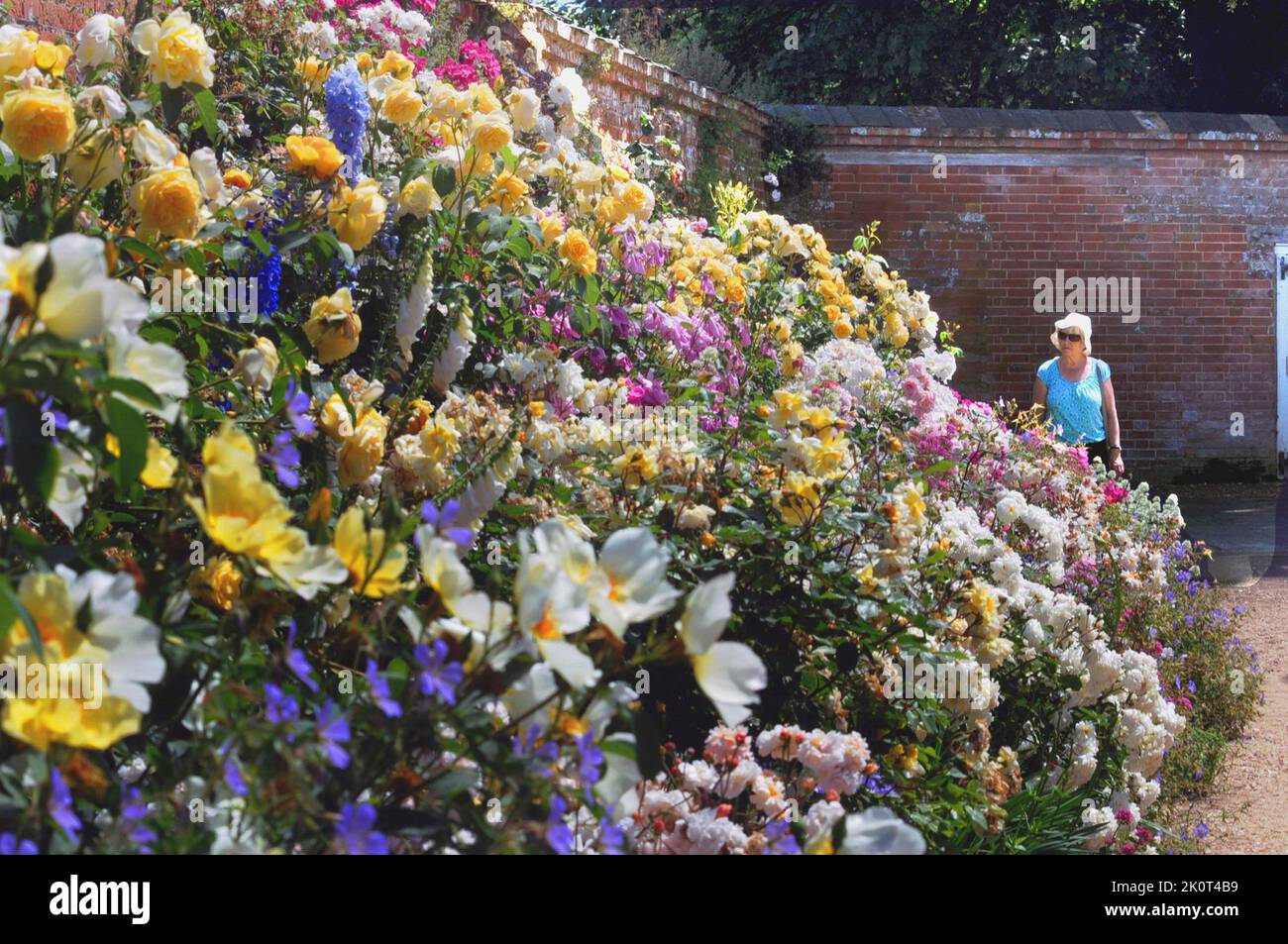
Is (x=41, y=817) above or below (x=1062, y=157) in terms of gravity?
below

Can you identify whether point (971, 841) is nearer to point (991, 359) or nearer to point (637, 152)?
point (637, 152)

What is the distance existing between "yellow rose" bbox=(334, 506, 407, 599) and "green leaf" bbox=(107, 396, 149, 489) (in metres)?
0.17

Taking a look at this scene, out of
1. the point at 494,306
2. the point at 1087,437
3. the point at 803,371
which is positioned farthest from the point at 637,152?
the point at 494,306

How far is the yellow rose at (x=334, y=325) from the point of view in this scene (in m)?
2.20

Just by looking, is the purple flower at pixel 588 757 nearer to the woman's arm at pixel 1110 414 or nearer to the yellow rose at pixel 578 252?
the yellow rose at pixel 578 252

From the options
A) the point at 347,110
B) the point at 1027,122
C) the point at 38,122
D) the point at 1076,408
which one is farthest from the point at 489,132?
the point at 1027,122

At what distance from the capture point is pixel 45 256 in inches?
41.4

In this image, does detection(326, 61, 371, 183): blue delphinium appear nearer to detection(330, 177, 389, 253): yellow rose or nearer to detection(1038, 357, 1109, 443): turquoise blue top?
detection(330, 177, 389, 253): yellow rose

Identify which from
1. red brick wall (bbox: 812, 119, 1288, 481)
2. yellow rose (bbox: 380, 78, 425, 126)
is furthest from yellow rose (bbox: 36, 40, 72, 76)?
red brick wall (bbox: 812, 119, 1288, 481)

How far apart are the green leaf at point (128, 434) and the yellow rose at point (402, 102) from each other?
1726 mm

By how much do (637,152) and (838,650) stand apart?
220 inches

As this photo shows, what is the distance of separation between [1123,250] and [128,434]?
1157 cm

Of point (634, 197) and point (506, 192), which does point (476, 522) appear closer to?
point (506, 192)

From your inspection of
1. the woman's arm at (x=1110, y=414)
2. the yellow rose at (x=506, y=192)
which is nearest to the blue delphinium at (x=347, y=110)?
the yellow rose at (x=506, y=192)
